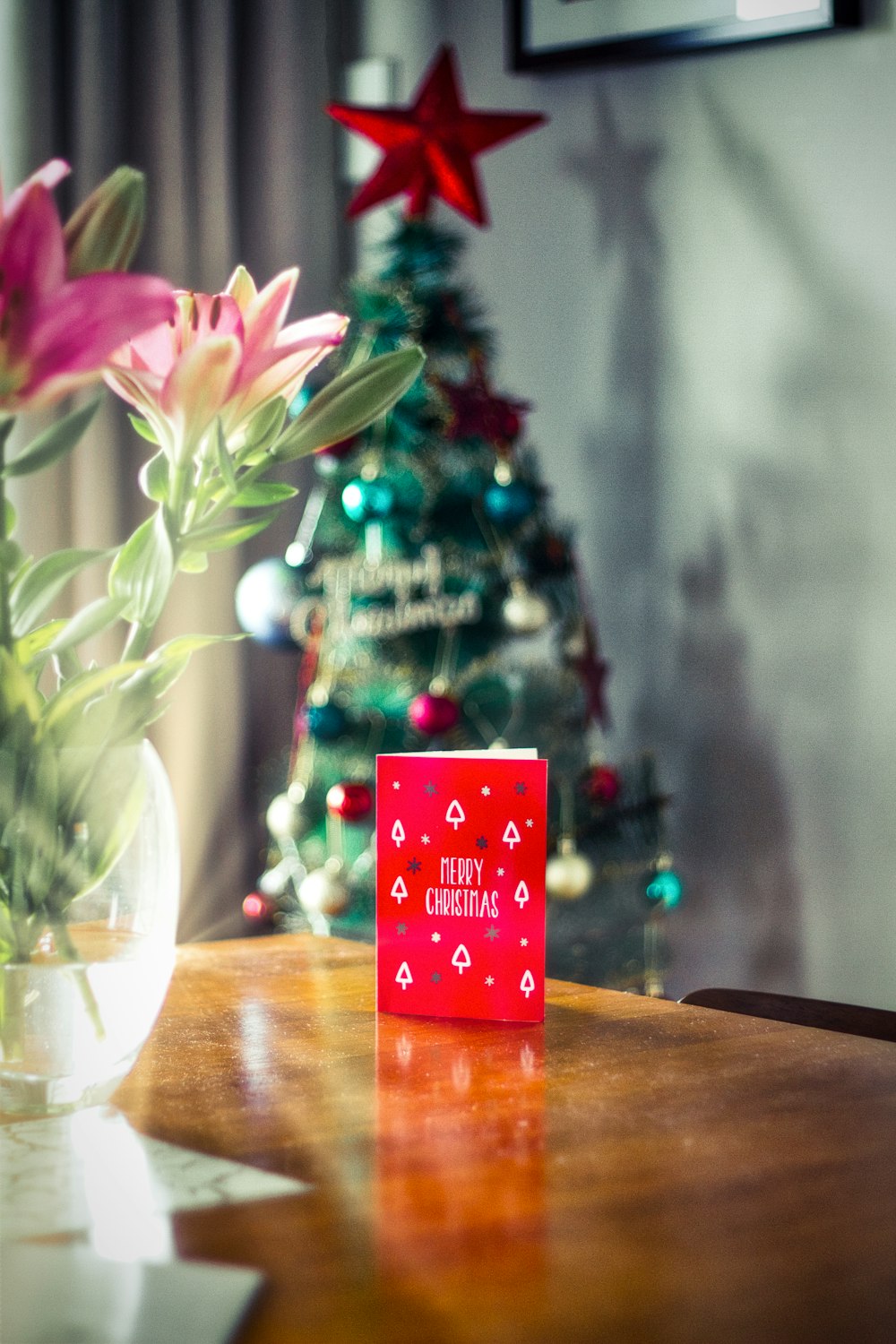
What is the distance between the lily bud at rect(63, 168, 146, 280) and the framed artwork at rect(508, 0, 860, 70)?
1.69m

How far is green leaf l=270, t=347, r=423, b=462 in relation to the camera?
80 cm

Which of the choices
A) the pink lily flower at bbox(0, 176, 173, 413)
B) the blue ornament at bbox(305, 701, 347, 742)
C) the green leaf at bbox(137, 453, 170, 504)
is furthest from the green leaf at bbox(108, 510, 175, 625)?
the blue ornament at bbox(305, 701, 347, 742)

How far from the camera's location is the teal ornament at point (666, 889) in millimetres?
2145

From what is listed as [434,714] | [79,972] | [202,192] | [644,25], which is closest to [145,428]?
[79,972]

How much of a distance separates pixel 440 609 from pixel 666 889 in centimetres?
51

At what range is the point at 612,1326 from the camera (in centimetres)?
52

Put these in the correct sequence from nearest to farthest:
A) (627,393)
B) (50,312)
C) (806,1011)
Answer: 1. (50,312)
2. (806,1011)
3. (627,393)

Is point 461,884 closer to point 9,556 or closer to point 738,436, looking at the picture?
point 9,556

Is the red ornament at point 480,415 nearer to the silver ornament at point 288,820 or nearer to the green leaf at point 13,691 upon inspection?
the silver ornament at point 288,820

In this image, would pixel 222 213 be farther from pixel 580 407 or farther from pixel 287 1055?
pixel 287 1055

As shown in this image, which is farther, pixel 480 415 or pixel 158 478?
pixel 480 415

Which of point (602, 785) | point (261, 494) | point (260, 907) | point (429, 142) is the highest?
point (429, 142)

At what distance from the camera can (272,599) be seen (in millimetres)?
2197

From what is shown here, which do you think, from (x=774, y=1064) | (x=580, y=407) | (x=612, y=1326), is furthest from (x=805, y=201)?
(x=612, y=1326)
